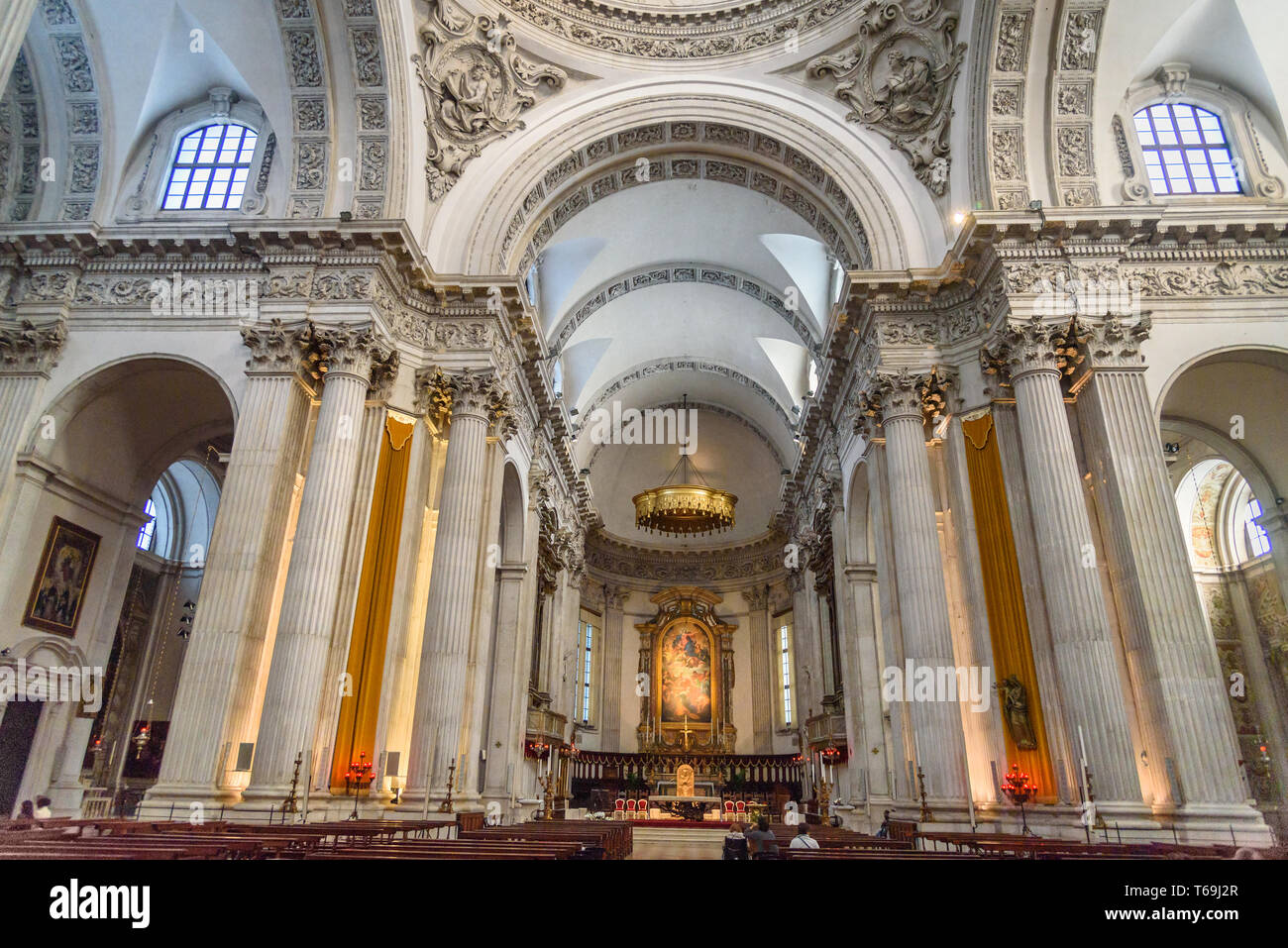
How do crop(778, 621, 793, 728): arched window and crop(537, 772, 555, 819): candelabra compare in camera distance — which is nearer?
crop(537, 772, 555, 819): candelabra

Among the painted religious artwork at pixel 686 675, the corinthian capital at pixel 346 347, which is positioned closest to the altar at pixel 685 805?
the painted religious artwork at pixel 686 675

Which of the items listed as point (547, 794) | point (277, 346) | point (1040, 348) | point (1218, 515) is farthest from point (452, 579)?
point (1218, 515)

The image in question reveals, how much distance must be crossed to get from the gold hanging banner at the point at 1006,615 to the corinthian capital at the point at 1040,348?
1.19 m

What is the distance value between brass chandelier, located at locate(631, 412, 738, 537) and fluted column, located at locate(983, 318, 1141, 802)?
1276cm

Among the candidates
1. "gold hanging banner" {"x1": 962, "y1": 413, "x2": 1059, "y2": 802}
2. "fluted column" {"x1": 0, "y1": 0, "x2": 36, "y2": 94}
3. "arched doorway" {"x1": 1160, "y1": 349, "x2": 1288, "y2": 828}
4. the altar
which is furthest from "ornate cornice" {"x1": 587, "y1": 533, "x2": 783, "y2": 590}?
"fluted column" {"x1": 0, "y1": 0, "x2": 36, "y2": 94}

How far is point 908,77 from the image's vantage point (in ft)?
49.3

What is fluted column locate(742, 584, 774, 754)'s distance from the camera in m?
28.3

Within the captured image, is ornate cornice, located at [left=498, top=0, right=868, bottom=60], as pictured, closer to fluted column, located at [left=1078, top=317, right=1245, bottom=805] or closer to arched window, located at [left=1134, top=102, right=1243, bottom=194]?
arched window, located at [left=1134, top=102, right=1243, bottom=194]

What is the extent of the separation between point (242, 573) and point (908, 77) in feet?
49.6

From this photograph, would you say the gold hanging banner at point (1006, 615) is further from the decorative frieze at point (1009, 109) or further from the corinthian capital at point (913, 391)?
the decorative frieze at point (1009, 109)

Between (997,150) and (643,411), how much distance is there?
18.4 m

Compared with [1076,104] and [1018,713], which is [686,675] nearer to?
[1018,713]
